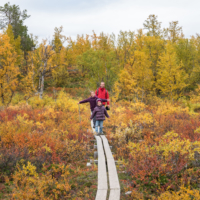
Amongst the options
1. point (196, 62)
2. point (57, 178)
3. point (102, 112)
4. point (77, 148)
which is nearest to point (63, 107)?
point (102, 112)

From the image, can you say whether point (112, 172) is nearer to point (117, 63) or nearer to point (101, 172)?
point (101, 172)

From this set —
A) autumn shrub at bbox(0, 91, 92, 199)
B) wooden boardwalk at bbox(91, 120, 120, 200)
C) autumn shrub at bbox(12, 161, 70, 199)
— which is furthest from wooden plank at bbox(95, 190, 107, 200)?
autumn shrub at bbox(12, 161, 70, 199)

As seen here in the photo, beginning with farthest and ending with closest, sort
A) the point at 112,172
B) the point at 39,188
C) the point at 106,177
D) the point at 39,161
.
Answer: the point at 39,161
the point at 112,172
the point at 106,177
the point at 39,188

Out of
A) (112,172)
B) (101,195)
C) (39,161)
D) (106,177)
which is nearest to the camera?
(101,195)

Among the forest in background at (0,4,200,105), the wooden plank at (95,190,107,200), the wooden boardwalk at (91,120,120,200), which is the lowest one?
the wooden plank at (95,190,107,200)

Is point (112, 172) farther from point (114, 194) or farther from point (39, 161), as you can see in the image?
point (39, 161)

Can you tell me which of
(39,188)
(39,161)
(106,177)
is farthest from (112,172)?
(39,161)

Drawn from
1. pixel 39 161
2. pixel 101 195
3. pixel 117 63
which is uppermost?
pixel 117 63

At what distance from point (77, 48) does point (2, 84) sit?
114 ft

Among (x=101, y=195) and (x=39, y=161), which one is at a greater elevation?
(x=39, y=161)

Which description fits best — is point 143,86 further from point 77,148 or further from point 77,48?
point 77,48

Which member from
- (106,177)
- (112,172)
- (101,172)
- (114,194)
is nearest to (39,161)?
(101,172)

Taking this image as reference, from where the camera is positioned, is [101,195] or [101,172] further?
[101,172]

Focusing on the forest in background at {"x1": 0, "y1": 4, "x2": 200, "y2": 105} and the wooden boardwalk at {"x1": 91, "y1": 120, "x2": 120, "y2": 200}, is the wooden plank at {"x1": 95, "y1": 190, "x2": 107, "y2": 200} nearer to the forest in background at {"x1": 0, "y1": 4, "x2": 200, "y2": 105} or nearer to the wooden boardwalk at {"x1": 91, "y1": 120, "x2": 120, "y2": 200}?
the wooden boardwalk at {"x1": 91, "y1": 120, "x2": 120, "y2": 200}
